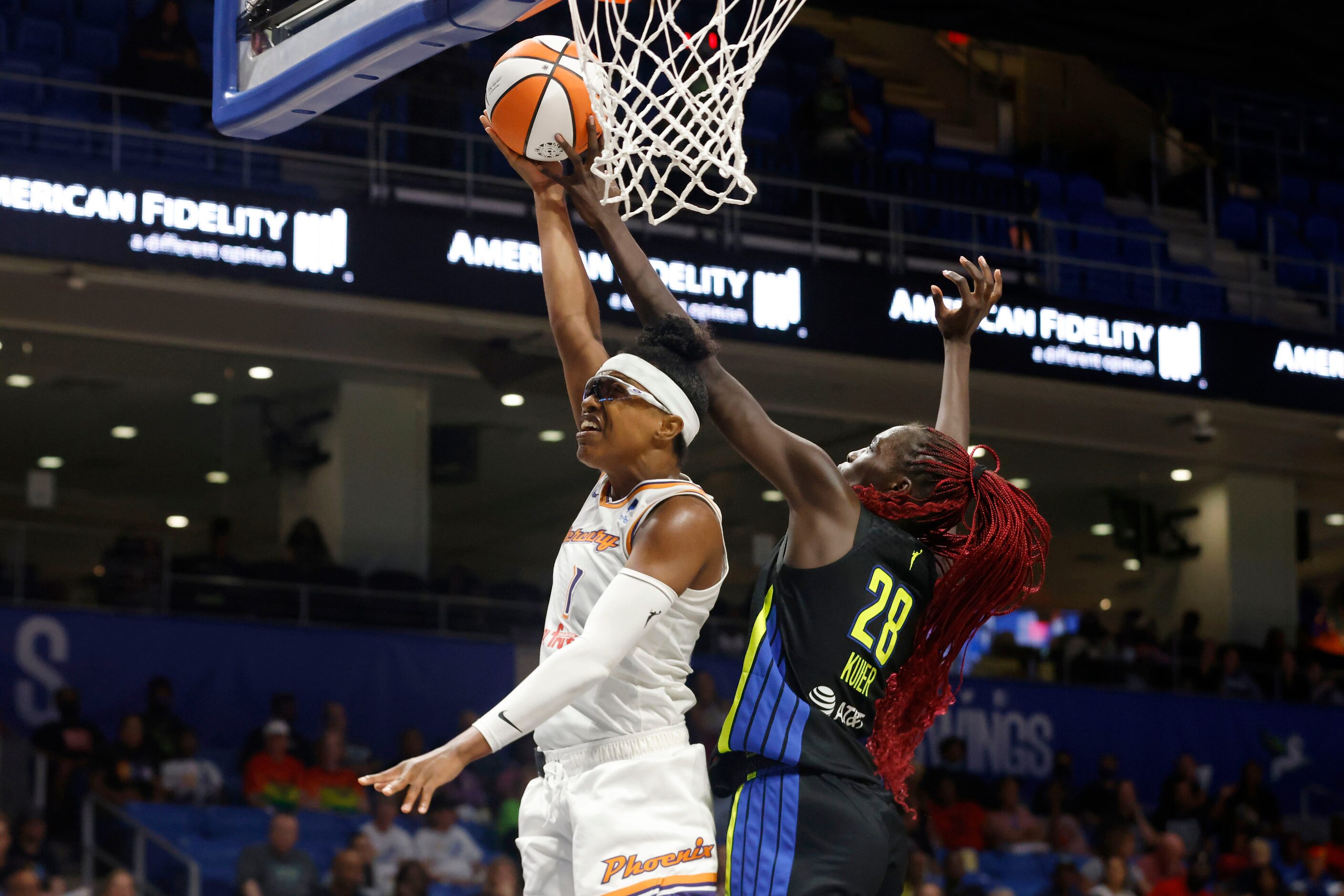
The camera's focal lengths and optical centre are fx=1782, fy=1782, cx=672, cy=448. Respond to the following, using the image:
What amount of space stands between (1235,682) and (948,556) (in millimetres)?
10819

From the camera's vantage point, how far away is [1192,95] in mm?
16328

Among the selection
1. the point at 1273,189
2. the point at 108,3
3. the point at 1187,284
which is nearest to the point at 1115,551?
the point at 1187,284

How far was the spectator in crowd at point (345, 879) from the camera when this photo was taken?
9164 mm

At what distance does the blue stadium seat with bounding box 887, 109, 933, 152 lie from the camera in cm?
1506

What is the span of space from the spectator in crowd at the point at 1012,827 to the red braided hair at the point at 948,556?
8259 millimetres

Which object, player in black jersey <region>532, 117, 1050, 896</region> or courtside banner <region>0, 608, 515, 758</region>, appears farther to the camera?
courtside banner <region>0, 608, 515, 758</region>

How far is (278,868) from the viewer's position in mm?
9180

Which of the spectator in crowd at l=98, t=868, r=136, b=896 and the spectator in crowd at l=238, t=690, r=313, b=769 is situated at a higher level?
the spectator in crowd at l=238, t=690, r=313, b=769

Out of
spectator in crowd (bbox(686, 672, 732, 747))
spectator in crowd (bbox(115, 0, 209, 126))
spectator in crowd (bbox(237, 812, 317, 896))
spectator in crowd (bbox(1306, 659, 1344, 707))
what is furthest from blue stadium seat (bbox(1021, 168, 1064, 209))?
spectator in crowd (bbox(237, 812, 317, 896))

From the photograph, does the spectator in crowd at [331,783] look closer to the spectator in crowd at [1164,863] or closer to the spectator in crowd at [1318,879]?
the spectator in crowd at [1164,863]

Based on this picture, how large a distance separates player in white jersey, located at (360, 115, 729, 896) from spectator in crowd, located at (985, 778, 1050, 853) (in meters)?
8.79

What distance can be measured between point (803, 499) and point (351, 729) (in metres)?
7.80

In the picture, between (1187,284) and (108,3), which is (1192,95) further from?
(108,3)

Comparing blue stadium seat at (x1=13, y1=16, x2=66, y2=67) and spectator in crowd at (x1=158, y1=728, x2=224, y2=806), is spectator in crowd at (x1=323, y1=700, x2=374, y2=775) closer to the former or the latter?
spectator in crowd at (x1=158, y1=728, x2=224, y2=806)
